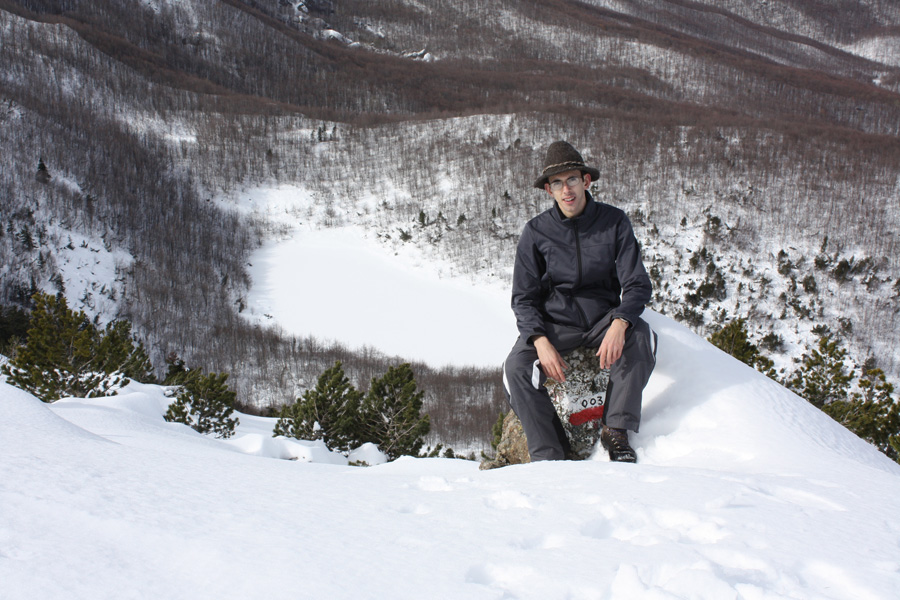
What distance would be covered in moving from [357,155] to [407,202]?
10.3 metres

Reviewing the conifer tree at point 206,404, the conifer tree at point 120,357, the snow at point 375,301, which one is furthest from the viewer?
the snow at point 375,301

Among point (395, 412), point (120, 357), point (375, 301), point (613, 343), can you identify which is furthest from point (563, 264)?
point (375, 301)

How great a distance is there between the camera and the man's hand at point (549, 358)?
11.1 feet

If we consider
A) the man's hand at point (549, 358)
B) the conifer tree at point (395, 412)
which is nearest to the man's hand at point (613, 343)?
the man's hand at point (549, 358)

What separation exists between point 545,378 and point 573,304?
55 centimetres

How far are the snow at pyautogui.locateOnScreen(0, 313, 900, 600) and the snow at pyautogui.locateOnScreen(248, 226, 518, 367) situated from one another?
28088 mm

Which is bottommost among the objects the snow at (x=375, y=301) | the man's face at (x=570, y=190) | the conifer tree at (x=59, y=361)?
the snow at (x=375, y=301)

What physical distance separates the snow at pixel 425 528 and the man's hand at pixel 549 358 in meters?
0.70

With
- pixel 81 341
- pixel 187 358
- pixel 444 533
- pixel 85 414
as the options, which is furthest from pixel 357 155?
pixel 444 533

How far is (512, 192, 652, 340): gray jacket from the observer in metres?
3.61

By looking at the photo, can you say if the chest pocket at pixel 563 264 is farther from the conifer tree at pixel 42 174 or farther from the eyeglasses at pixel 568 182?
the conifer tree at pixel 42 174

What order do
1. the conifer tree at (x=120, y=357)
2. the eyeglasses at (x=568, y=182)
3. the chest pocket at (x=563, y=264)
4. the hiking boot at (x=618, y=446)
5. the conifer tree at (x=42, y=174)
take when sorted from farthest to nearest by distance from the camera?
the conifer tree at (x=42, y=174)
the conifer tree at (x=120, y=357)
the chest pocket at (x=563, y=264)
the eyeglasses at (x=568, y=182)
the hiking boot at (x=618, y=446)

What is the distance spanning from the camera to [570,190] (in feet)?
11.6

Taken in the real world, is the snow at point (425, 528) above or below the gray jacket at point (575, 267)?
below
